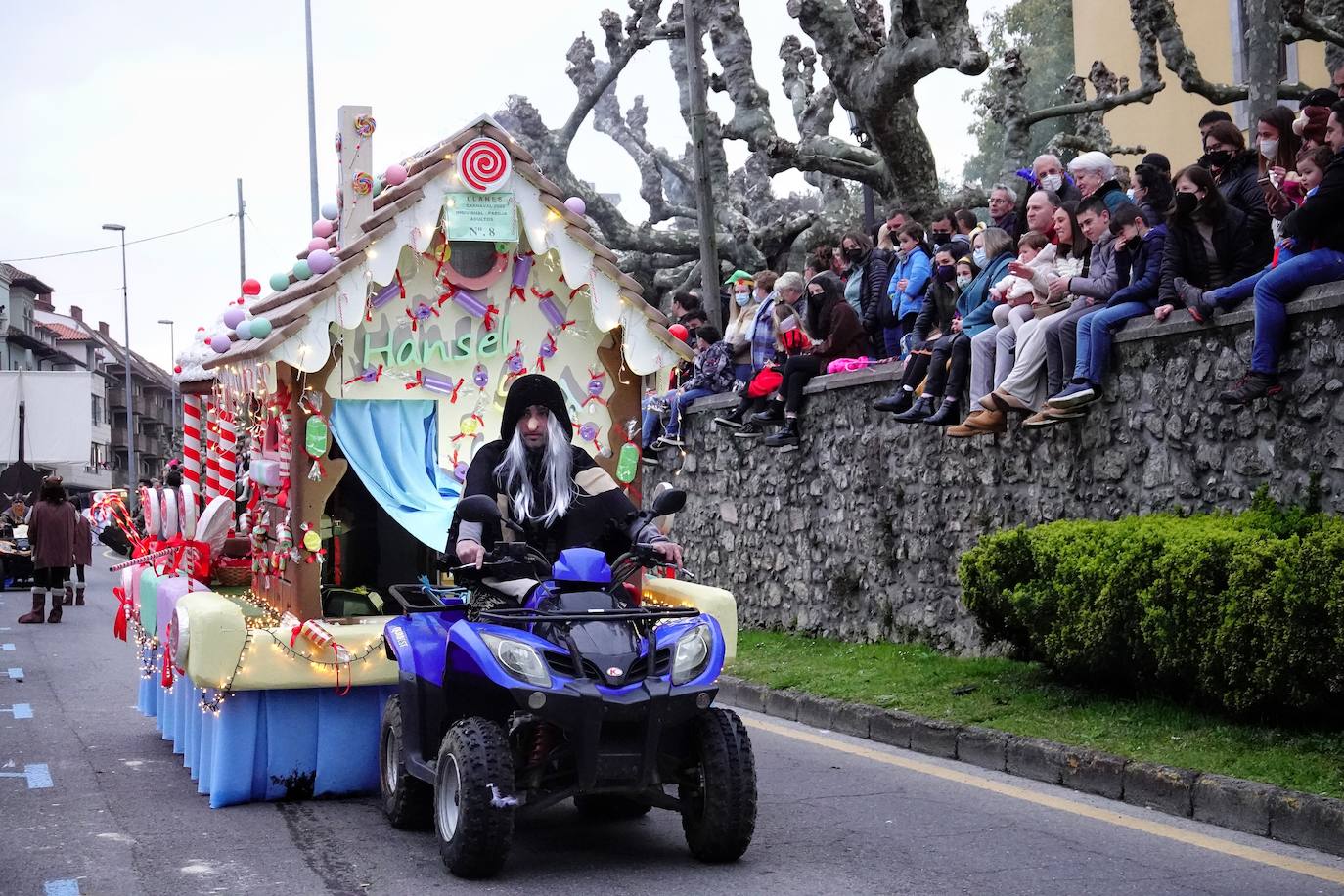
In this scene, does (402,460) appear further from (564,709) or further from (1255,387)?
(1255,387)

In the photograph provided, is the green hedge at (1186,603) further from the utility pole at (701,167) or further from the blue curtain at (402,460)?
the utility pole at (701,167)

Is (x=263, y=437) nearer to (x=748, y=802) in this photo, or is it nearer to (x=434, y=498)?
(x=434, y=498)

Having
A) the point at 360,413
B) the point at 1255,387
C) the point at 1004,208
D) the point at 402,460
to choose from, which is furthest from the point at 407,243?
the point at 1004,208

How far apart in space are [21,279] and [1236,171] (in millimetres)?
88181

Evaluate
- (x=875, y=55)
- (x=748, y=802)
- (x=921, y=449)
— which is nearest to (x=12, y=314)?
(x=875, y=55)

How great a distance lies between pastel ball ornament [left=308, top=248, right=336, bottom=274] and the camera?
8.75 m

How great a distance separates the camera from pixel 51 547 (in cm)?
2302

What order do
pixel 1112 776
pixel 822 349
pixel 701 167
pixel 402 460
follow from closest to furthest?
pixel 1112 776 → pixel 402 460 → pixel 822 349 → pixel 701 167

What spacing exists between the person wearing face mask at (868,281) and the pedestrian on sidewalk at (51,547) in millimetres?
12871

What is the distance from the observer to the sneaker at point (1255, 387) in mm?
9125

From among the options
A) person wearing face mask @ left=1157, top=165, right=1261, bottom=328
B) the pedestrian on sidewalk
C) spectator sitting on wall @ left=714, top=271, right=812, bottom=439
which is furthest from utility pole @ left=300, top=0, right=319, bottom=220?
person wearing face mask @ left=1157, top=165, right=1261, bottom=328

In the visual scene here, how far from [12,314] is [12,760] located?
85276mm

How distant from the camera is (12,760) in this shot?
1034 centimetres

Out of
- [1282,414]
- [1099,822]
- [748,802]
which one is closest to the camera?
[748,802]
